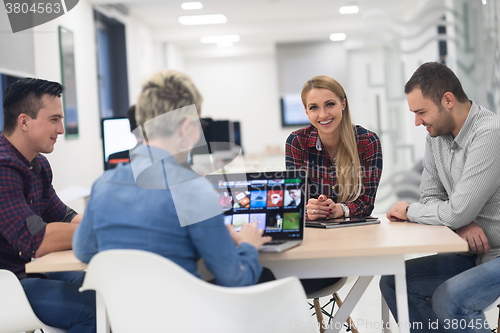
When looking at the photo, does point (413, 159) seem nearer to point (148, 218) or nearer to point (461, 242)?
point (461, 242)

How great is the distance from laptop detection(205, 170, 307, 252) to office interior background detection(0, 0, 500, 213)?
2655 mm

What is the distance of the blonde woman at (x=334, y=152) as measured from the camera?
7.72 ft

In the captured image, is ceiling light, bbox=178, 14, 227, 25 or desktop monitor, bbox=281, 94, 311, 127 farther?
desktop monitor, bbox=281, 94, 311, 127

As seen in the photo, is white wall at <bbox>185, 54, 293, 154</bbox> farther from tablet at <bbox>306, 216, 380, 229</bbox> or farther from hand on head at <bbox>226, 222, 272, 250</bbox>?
hand on head at <bbox>226, 222, 272, 250</bbox>

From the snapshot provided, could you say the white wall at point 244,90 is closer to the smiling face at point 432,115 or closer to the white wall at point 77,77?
the white wall at point 77,77

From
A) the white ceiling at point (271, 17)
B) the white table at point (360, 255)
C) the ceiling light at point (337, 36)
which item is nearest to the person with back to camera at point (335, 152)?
the white table at point (360, 255)

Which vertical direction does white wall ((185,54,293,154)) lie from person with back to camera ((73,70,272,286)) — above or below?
above

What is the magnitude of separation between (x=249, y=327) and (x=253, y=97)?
10360mm

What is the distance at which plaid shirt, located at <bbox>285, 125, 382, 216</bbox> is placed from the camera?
235 cm

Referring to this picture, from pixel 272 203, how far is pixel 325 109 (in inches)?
34.3

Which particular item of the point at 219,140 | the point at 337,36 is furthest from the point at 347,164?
the point at 337,36

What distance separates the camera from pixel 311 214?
2.11 meters

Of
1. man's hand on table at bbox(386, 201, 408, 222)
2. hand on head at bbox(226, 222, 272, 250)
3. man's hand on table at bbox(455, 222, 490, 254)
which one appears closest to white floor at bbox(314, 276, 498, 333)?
man's hand on table at bbox(386, 201, 408, 222)

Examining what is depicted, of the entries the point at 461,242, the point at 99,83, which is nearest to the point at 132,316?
the point at 461,242
